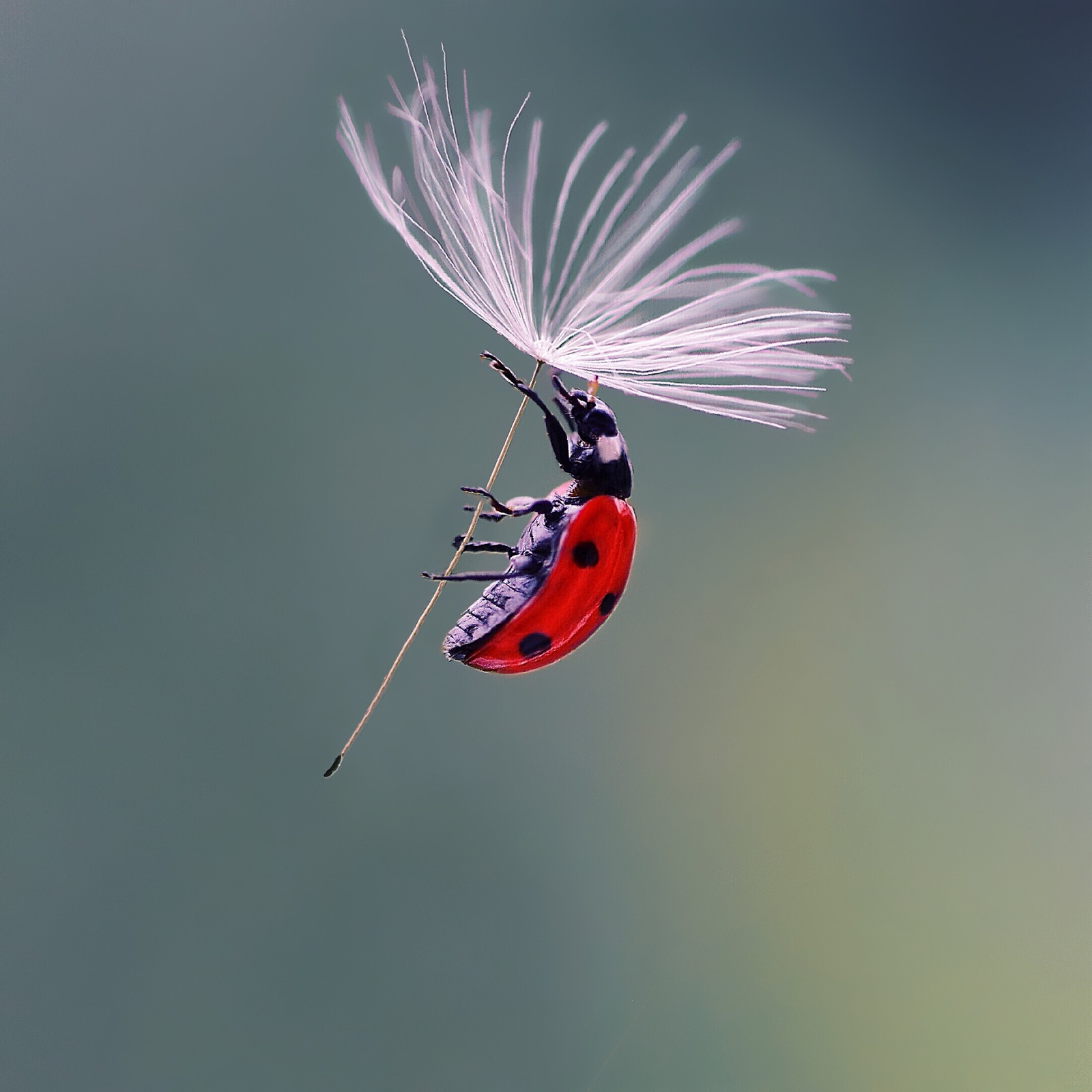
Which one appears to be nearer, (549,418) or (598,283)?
(549,418)

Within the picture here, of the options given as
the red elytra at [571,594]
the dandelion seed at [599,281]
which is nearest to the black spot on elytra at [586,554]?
the red elytra at [571,594]

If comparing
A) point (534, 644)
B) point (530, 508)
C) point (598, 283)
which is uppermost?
point (598, 283)

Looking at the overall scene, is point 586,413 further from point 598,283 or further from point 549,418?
point 598,283

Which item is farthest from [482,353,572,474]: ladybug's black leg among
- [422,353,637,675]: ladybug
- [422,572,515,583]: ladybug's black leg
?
[422,572,515,583]: ladybug's black leg

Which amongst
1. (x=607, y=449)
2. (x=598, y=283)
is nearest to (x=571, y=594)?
(x=607, y=449)

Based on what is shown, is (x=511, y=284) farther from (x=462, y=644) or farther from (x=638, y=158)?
(x=638, y=158)

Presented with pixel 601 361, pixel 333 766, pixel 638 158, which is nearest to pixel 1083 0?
pixel 638 158
